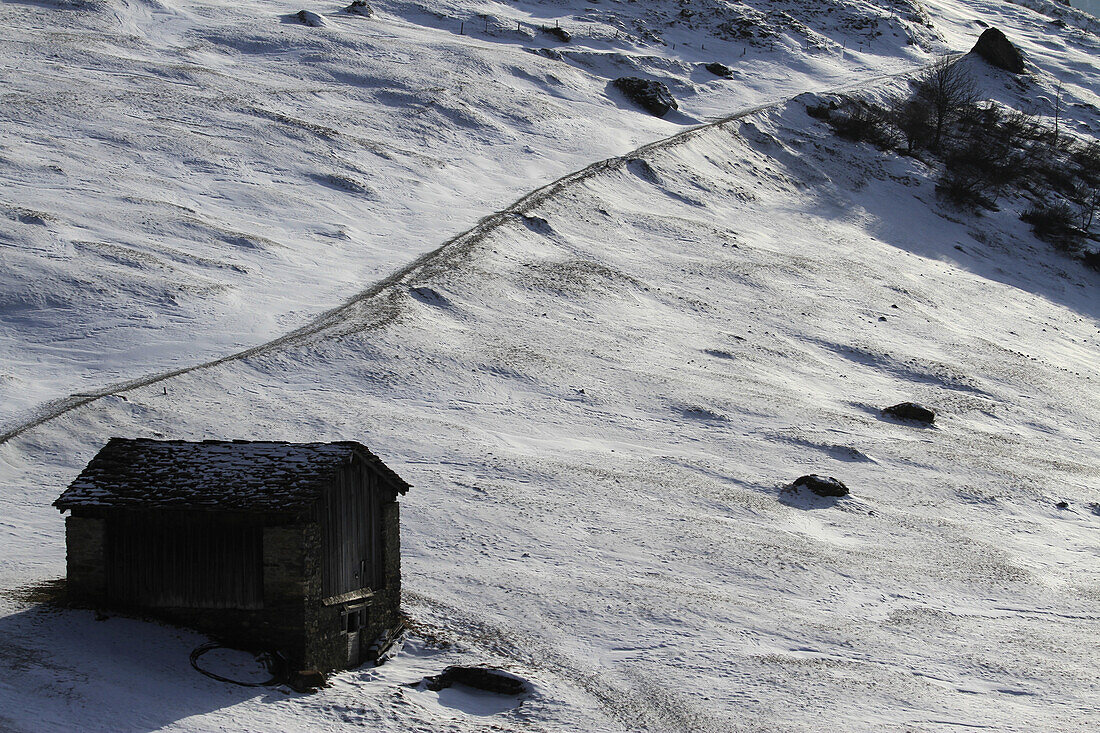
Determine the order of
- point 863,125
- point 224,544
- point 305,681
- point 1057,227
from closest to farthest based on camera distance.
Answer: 1. point 305,681
2. point 224,544
3. point 1057,227
4. point 863,125

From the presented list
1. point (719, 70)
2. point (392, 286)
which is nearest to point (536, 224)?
point (392, 286)

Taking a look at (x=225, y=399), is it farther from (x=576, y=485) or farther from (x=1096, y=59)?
(x=1096, y=59)

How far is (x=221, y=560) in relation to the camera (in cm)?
1598

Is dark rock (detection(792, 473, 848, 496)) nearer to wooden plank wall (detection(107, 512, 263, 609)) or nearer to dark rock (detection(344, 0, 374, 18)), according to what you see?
wooden plank wall (detection(107, 512, 263, 609))

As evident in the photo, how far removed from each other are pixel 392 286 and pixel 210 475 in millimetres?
18818

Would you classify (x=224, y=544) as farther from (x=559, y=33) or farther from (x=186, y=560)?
(x=559, y=33)

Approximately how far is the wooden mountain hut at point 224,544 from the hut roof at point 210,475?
0.8 inches

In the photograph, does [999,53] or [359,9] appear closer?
[359,9]

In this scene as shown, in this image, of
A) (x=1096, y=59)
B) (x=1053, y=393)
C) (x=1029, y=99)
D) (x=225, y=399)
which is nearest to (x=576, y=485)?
(x=225, y=399)

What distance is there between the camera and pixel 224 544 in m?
16.0

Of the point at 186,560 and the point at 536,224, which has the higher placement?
the point at 536,224

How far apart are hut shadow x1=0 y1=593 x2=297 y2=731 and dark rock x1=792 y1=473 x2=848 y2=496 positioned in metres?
15.5

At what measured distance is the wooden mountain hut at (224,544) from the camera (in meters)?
15.8

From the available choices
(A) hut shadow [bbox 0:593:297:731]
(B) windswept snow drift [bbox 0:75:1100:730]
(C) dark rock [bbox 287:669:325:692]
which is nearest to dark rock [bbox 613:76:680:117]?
(B) windswept snow drift [bbox 0:75:1100:730]
